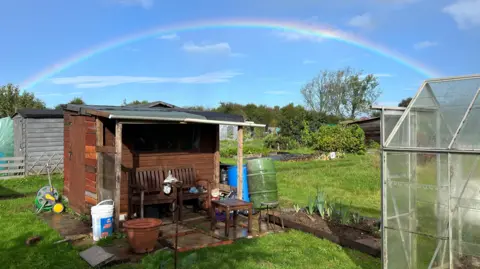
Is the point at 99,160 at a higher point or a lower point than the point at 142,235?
higher

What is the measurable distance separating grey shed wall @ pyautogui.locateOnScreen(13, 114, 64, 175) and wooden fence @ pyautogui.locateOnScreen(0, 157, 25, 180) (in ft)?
0.68

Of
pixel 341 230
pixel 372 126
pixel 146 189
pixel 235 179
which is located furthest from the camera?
pixel 372 126

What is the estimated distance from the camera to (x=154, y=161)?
29.9 feet

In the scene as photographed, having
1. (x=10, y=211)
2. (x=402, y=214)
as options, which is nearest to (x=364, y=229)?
(x=402, y=214)

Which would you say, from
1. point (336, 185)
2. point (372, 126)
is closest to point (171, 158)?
point (336, 185)

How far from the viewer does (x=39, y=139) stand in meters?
16.3

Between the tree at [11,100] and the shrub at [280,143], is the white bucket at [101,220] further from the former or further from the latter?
the tree at [11,100]

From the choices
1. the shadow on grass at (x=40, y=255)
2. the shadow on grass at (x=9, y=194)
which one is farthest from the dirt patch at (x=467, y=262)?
the shadow on grass at (x=9, y=194)

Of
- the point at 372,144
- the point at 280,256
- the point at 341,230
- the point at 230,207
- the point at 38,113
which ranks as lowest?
the point at 280,256

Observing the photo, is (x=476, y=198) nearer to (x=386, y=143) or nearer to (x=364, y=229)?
(x=386, y=143)

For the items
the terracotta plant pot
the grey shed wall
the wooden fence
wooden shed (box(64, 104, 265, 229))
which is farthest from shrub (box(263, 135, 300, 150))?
the terracotta plant pot

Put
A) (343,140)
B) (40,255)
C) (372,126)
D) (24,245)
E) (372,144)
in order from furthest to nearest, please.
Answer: (372,144), (343,140), (372,126), (24,245), (40,255)

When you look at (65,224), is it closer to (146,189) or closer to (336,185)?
(146,189)

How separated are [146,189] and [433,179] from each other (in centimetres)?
557
